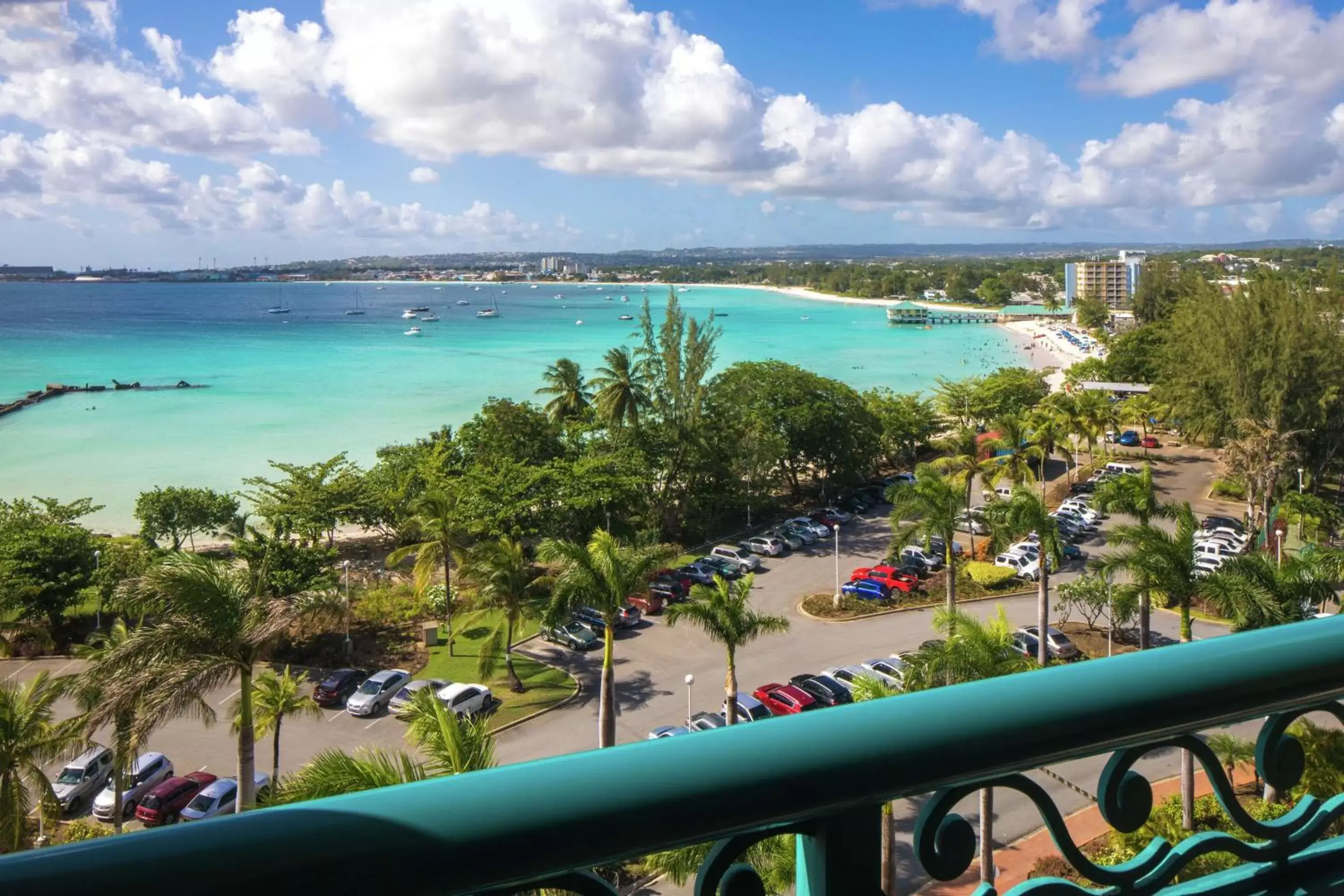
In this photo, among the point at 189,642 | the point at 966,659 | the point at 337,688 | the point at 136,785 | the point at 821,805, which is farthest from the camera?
the point at 337,688

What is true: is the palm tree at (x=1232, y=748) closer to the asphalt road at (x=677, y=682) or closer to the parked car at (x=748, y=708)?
the asphalt road at (x=677, y=682)

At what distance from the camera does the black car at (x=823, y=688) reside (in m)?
16.1

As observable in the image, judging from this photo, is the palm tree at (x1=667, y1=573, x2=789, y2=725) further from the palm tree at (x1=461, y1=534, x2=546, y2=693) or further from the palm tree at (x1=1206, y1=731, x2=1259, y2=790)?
the palm tree at (x1=1206, y1=731, x2=1259, y2=790)

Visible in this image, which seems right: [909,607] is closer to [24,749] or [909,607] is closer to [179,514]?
[24,749]

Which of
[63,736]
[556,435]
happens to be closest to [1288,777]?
[63,736]

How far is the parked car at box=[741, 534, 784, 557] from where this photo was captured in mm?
26156

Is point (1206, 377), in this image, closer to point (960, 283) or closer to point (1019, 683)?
point (1019, 683)

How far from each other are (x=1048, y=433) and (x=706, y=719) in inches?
707

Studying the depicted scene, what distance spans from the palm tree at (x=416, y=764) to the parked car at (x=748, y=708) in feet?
22.9

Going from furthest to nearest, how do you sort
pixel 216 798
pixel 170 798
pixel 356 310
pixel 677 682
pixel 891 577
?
pixel 356 310, pixel 891 577, pixel 677 682, pixel 170 798, pixel 216 798

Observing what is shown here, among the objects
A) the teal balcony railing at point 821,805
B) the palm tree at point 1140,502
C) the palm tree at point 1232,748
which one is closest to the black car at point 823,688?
the palm tree at point 1140,502

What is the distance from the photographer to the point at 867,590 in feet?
72.5

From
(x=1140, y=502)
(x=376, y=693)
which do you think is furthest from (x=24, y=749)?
(x=1140, y=502)

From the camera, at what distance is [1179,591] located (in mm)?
12945
